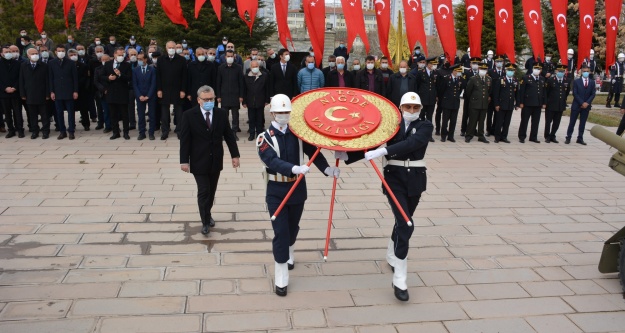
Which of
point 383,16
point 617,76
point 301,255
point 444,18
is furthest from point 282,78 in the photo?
point 617,76

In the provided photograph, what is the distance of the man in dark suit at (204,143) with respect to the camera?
5.78 metres

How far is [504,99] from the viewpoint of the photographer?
12.0m

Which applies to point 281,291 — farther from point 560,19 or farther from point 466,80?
point 466,80

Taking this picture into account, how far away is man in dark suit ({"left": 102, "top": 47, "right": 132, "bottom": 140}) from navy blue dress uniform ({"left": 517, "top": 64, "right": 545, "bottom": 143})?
874 cm

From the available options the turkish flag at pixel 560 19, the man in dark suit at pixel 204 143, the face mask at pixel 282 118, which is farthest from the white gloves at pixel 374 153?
the turkish flag at pixel 560 19

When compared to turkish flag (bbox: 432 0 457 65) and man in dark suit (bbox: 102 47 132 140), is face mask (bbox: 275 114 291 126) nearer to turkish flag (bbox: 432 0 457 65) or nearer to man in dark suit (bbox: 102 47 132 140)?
turkish flag (bbox: 432 0 457 65)

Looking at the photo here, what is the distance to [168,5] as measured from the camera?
250 inches

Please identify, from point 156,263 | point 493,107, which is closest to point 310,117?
point 156,263

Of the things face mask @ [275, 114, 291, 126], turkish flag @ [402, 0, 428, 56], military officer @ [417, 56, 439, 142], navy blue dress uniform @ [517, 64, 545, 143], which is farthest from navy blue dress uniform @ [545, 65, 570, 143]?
face mask @ [275, 114, 291, 126]

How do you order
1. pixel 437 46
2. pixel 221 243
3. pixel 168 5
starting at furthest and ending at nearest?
pixel 437 46 → pixel 168 5 → pixel 221 243

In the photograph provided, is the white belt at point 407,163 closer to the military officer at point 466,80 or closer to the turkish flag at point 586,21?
the turkish flag at point 586,21

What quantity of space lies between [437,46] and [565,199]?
3153 centimetres

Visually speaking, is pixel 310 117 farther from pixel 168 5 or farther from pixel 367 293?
pixel 168 5

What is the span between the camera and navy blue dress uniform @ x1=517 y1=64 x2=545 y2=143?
38.8 ft
